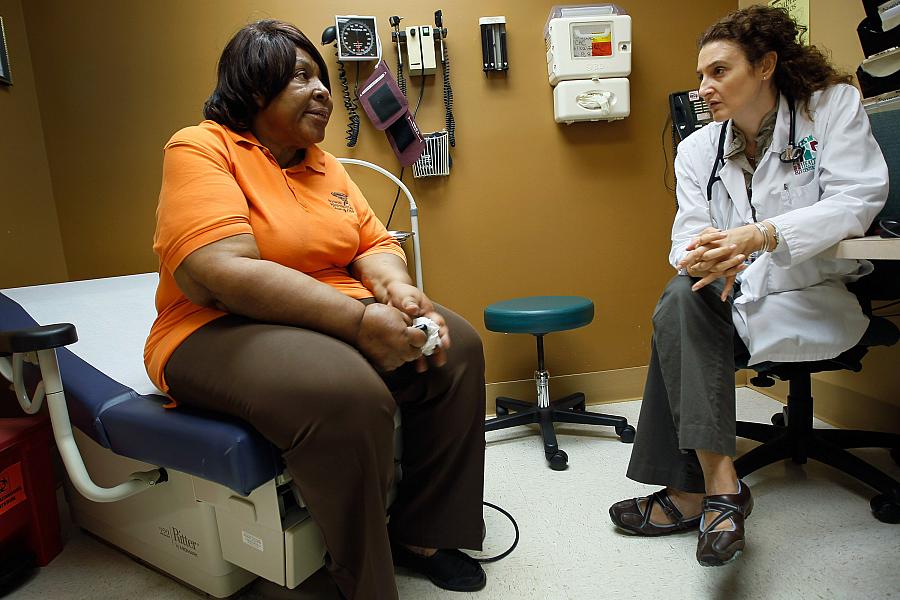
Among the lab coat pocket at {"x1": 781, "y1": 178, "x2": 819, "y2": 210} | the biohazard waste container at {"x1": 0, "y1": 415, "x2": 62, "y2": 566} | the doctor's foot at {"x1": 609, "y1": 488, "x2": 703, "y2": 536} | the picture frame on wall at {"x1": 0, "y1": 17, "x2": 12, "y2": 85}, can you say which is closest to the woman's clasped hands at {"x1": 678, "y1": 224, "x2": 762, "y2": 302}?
the lab coat pocket at {"x1": 781, "y1": 178, "x2": 819, "y2": 210}

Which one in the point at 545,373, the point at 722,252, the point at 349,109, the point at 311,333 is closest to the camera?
the point at 311,333

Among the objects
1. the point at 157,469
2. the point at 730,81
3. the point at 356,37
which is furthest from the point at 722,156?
the point at 157,469

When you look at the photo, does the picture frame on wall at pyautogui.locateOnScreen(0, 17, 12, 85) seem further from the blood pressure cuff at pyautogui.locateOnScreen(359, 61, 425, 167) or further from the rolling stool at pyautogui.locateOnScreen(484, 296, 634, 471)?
the rolling stool at pyautogui.locateOnScreen(484, 296, 634, 471)

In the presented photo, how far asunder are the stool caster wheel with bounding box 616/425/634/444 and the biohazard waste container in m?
1.72

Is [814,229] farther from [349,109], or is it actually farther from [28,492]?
[28,492]

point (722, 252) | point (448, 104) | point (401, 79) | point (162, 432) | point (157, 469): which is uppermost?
point (401, 79)

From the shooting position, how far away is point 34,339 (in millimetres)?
967

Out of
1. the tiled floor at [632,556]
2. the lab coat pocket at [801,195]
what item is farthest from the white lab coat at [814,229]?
the tiled floor at [632,556]

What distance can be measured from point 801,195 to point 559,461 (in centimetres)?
102

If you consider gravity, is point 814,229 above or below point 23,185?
below

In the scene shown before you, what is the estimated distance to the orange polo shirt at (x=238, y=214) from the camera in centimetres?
100

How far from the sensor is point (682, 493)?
133 cm

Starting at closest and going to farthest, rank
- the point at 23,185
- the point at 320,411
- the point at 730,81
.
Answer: the point at 320,411 < the point at 730,81 < the point at 23,185

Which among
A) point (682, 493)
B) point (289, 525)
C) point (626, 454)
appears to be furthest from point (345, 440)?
point (626, 454)
